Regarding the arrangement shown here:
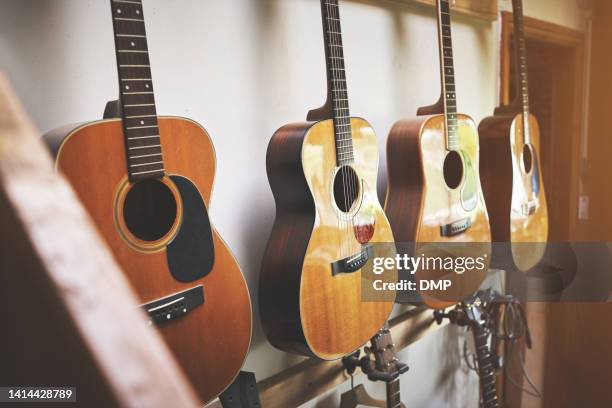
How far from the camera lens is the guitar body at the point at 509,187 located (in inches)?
68.4

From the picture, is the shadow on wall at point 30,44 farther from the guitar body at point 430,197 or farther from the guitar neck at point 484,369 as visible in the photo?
the guitar neck at point 484,369

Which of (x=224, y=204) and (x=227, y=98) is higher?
(x=227, y=98)

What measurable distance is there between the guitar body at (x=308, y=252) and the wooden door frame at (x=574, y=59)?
1.39 metres

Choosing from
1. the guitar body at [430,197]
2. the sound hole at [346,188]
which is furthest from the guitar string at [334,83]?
the guitar body at [430,197]

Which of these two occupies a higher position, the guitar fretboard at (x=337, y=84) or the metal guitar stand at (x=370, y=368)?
the guitar fretboard at (x=337, y=84)

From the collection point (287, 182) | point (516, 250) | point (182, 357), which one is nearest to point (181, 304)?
point (182, 357)

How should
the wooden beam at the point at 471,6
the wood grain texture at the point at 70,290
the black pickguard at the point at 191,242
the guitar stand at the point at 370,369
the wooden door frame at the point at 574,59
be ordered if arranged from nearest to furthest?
the wood grain texture at the point at 70,290, the black pickguard at the point at 191,242, the guitar stand at the point at 370,369, the wooden beam at the point at 471,6, the wooden door frame at the point at 574,59

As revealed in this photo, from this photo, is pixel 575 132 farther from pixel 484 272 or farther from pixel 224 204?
pixel 224 204

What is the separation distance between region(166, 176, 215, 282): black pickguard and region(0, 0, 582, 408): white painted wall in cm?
24

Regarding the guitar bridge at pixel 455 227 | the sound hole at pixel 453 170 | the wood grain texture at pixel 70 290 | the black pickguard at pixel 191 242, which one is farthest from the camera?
the sound hole at pixel 453 170

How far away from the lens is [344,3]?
1.44 m

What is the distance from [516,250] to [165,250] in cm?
133

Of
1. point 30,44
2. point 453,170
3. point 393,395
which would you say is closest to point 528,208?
point 453,170

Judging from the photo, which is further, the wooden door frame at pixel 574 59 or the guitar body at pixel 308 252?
the wooden door frame at pixel 574 59
